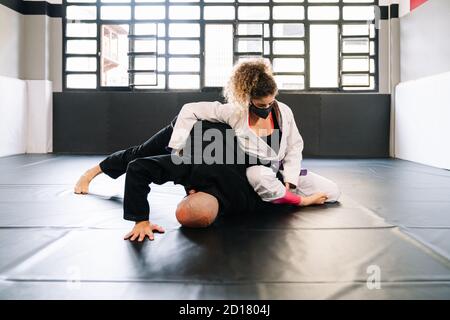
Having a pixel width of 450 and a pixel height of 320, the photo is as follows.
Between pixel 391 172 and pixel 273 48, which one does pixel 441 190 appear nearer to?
pixel 391 172

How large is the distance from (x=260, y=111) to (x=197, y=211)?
63 cm

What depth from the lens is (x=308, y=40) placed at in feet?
23.5

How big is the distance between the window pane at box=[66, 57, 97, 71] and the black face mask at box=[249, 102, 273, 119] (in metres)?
5.51

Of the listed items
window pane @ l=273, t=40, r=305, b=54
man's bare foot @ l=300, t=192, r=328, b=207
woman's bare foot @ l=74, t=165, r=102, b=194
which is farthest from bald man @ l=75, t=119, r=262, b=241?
window pane @ l=273, t=40, r=305, b=54

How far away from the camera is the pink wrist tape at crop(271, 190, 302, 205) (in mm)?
2553

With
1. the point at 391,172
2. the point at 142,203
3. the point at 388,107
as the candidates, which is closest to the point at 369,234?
the point at 142,203

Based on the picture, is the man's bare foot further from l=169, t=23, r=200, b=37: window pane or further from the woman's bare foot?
l=169, t=23, r=200, b=37: window pane

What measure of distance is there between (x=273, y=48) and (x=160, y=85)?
6.13ft

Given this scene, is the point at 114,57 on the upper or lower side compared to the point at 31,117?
upper

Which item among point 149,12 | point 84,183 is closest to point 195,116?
point 84,183

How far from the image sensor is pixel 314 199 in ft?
8.90

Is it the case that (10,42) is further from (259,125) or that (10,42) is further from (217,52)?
(259,125)

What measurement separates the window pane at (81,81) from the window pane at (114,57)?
0.16m
